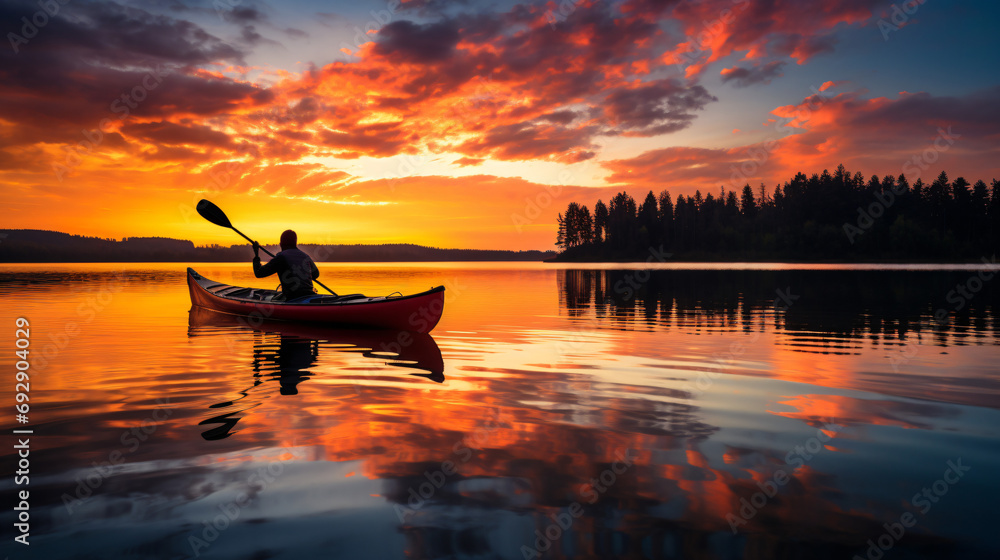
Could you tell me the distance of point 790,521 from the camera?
405 centimetres

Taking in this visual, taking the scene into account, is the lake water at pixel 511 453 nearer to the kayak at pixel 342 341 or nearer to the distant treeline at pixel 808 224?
the kayak at pixel 342 341

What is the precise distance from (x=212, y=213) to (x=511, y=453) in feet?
59.4

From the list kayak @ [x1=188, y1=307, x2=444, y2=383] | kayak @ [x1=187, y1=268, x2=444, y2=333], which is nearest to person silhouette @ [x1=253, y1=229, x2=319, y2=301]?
kayak @ [x1=187, y1=268, x2=444, y2=333]

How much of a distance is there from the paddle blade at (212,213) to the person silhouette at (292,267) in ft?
9.58

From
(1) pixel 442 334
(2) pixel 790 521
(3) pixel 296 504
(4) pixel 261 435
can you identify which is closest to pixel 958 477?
(2) pixel 790 521

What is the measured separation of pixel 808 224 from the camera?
123 meters

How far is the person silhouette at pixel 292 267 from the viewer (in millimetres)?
16141

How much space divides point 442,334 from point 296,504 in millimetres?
11916

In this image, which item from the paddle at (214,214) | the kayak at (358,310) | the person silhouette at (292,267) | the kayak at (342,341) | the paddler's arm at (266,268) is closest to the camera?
the kayak at (342,341)

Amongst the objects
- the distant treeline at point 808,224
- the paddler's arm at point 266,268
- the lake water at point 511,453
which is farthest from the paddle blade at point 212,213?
the distant treeline at point 808,224

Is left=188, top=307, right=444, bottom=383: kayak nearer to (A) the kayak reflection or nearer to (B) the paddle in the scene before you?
(A) the kayak reflection

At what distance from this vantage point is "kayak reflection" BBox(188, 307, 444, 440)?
8227mm

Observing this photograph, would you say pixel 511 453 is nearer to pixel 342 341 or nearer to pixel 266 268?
pixel 342 341

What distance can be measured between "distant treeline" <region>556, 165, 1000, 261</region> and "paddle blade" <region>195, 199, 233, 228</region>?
13035 cm
